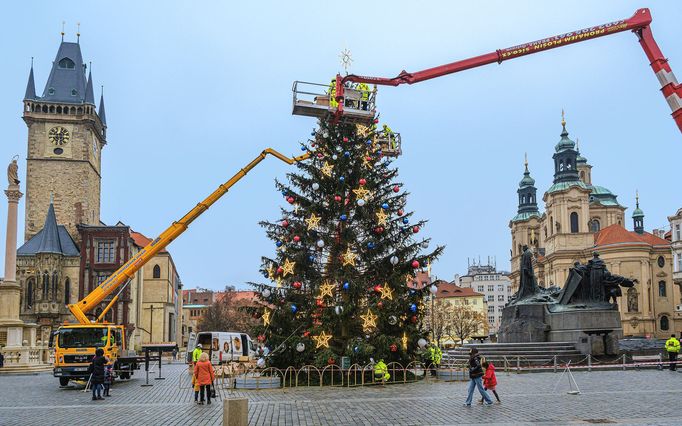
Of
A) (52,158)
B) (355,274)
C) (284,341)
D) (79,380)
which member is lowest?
(79,380)

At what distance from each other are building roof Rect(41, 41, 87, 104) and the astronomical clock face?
142 inches

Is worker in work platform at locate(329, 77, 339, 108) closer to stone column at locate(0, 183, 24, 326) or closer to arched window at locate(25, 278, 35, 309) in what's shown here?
stone column at locate(0, 183, 24, 326)

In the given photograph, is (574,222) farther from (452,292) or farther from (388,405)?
(388,405)

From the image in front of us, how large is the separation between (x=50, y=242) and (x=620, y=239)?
69.0 metres

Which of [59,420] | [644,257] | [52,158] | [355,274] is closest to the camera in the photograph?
[59,420]

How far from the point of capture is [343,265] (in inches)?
918

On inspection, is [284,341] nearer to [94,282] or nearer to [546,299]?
[546,299]

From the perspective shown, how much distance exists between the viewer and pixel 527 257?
108ft

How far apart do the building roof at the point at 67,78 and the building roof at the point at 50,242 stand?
47.9 ft

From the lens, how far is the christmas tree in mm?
22906

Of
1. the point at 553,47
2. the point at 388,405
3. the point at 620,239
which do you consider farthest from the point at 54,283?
the point at 620,239

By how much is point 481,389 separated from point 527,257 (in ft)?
56.2

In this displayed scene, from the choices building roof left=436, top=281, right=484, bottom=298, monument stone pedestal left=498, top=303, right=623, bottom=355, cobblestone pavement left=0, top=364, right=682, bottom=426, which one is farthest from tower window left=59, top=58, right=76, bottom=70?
Answer: building roof left=436, top=281, right=484, bottom=298

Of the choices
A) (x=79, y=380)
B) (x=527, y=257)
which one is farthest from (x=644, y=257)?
(x=79, y=380)
